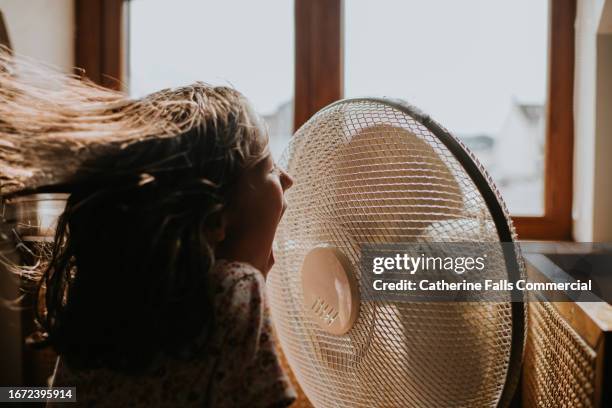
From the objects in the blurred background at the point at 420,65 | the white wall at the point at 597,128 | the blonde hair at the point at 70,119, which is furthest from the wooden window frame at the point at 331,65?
the blonde hair at the point at 70,119

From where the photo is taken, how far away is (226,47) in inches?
71.4

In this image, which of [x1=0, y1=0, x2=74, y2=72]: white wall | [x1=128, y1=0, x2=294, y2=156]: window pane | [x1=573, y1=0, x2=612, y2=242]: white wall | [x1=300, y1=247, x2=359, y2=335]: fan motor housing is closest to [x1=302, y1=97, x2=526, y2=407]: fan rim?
[x1=300, y1=247, x2=359, y2=335]: fan motor housing

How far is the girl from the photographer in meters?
0.53

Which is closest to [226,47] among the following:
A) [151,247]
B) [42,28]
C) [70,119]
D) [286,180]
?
[42,28]

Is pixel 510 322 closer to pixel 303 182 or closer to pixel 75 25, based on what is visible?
pixel 303 182

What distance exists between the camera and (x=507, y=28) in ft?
5.09

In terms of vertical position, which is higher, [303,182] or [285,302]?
[303,182]

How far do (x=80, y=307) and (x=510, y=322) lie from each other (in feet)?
1.60

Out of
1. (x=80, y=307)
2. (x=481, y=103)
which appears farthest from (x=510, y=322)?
(x=481, y=103)

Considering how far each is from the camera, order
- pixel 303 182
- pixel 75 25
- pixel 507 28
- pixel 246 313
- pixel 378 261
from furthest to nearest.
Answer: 1. pixel 75 25
2. pixel 507 28
3. pixel 303 182
4. pixel 378 261
5. pixel 246 313

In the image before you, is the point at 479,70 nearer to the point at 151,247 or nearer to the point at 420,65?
the point at 420,65

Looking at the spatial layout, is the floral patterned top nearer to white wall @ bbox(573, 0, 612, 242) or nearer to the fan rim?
the fan rim

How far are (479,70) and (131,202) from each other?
1.33 m

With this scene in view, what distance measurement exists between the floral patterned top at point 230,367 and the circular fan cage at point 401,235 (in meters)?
0.17
